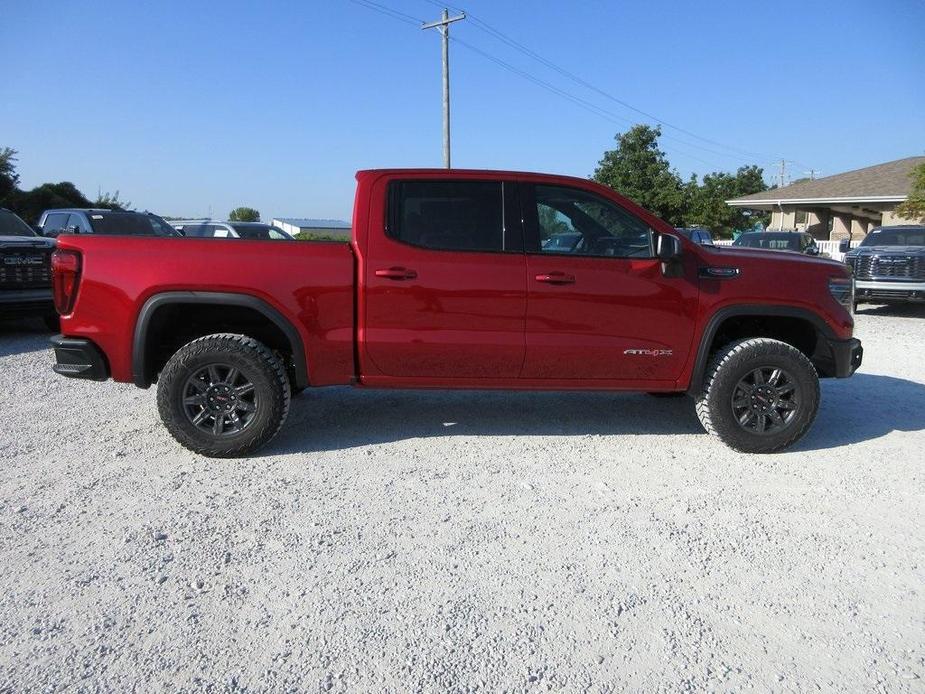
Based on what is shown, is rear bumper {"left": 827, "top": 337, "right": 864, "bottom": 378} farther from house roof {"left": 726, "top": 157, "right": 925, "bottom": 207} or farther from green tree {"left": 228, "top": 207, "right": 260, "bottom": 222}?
green tree {"left": 228, "top": 207, "right": 260, "bottom": 222}

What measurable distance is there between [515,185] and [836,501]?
2742 millimetres

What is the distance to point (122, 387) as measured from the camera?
6223 mm

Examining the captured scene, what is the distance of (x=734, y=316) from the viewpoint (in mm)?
4672

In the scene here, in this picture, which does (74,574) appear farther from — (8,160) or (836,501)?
(8,160)

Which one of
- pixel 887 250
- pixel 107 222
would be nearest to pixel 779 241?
pixel 887 250

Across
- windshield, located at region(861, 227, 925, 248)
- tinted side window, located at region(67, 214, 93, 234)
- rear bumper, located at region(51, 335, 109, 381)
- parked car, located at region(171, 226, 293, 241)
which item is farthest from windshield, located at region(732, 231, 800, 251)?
rear bumper, located at region(51, 335, 109, 381)

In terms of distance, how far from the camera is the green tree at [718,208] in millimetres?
40250

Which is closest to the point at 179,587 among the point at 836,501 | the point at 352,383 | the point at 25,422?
the point at 352,383

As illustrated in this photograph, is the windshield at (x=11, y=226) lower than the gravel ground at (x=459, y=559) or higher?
higher

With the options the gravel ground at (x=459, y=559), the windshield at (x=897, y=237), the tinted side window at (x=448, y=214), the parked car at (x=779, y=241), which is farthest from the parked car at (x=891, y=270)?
the tinted side window at (x=448, y=214)

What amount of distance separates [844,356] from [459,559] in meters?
3.27

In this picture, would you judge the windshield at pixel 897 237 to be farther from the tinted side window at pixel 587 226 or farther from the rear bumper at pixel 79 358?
the rear bumper at pixel 79 358

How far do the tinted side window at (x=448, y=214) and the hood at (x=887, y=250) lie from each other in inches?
431

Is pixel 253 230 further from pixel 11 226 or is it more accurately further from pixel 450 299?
pixel 450 299
